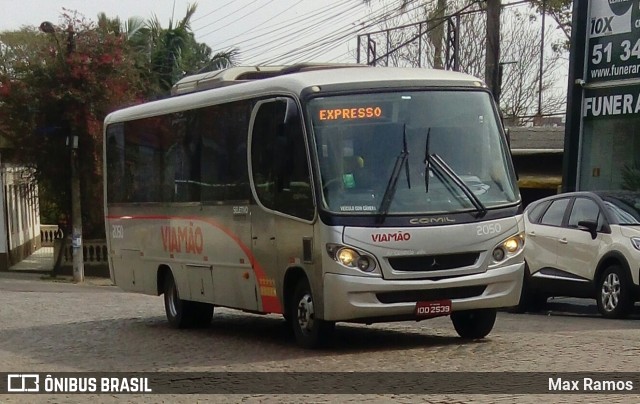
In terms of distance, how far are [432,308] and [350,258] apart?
0.96 meters

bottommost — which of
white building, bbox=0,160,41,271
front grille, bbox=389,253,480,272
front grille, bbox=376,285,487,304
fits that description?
white building, bbox=0,160,41,271

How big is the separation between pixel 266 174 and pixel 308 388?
396 cm

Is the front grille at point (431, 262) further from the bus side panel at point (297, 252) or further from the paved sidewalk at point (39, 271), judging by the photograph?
the paved sidewalk at point (39, 271)

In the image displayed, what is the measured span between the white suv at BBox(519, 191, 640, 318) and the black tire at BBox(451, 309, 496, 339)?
4.05 meters

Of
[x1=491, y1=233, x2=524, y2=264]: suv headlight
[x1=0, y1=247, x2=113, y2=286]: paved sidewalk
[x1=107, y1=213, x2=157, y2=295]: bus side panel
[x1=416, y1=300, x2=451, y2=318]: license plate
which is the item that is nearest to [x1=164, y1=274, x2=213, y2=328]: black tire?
[x1=107, y1=213, x2=157, y2=295]: bus side panel

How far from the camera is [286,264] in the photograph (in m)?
12.5

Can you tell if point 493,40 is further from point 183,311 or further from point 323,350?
point 323,350

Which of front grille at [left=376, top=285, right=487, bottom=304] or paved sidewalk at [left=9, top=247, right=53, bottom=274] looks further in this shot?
paved sidewalk at [left=9, top=247, right=53, bottom=274]

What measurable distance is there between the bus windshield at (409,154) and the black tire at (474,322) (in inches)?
47.0

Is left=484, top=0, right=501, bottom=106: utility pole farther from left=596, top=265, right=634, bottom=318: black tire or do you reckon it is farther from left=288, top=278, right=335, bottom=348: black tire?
left=288, top=278, right=335, bottom=348: black tire

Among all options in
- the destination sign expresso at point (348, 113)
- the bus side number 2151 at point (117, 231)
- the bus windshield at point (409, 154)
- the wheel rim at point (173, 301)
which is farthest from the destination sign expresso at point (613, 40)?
the destination sign expresso at point (348, 113)

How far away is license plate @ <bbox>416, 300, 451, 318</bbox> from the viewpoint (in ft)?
38.1

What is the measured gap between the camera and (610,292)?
54.1ft

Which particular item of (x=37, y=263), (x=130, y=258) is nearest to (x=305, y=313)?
(x=130, y=258)
